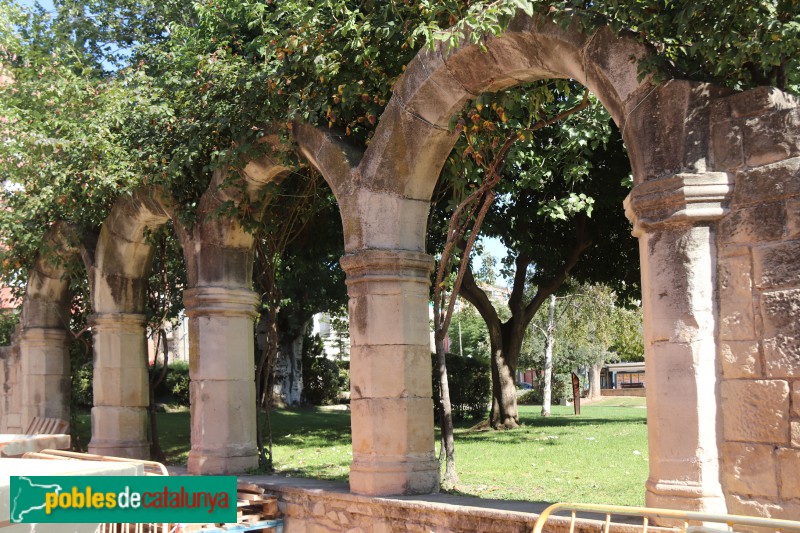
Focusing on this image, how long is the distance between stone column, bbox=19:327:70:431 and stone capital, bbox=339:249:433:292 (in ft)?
23.6

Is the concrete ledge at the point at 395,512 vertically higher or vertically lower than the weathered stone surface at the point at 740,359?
lower

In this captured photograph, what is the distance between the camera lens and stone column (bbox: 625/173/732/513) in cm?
432

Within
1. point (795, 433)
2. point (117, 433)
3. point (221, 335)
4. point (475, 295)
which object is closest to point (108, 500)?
point (221, 335)

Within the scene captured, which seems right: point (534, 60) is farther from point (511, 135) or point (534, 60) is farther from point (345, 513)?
point (345, 513)

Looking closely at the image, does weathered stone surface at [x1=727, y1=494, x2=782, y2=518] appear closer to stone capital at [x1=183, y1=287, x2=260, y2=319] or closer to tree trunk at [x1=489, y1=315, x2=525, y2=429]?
stone capital at [x1=183, y1=287, x2=260, y2=319]

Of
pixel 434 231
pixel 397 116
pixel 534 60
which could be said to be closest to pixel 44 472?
pixel 397 116

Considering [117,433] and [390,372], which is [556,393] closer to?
[117,433]

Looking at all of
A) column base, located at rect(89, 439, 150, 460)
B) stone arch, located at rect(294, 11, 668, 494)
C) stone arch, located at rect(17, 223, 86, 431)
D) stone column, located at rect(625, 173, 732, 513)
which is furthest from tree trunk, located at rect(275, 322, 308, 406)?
stone column, located at rect(625, 173, 732, 513)

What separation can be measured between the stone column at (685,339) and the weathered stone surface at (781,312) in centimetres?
26

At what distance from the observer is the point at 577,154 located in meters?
9.95

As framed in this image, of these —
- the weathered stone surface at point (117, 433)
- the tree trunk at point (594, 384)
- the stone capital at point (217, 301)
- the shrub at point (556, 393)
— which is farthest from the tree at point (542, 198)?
the tree trunk at point (594, 384)

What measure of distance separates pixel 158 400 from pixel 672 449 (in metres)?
21.4

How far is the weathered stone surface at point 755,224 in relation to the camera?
4201 mm

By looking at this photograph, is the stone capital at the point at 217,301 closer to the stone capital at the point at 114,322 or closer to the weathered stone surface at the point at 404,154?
the stone capital at the point at 114,322
